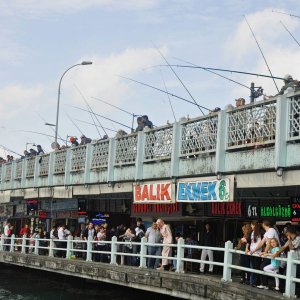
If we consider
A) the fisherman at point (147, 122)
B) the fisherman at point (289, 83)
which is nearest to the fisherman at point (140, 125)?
the fisherman at point (147, 122)

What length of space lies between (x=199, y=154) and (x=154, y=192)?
2.40 metres

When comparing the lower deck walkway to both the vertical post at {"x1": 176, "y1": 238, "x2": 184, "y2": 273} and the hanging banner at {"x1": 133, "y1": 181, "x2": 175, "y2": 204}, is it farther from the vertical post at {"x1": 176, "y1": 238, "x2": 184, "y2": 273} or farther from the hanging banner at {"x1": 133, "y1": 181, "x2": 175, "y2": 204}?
the hanging banner at {"x1": 133, "y1": 181, "x2": 175, "y2": 204}

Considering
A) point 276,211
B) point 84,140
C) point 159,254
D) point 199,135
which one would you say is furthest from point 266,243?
point 84,140

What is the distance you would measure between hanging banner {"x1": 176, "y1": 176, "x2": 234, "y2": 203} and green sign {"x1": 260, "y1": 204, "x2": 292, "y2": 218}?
2722 millimetres

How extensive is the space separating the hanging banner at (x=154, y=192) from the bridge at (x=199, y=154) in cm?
19

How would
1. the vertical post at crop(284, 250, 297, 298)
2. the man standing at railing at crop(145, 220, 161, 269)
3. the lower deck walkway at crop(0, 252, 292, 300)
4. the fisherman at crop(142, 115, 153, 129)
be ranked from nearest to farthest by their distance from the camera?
the vertical post at crop(284, 250, 297, 298)
the lower deck walkway at crop(0, 252, 292, 300)
the man standing at railing at crop(145, 220, 161, 269)
the fisherman at crop(142, 115, 153, 129)

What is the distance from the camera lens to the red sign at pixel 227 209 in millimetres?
17675

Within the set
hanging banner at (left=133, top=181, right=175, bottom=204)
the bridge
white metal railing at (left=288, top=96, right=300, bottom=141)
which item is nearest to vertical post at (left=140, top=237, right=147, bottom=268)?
hanging banner at (left=133, top=181, right=175, bottom=204)

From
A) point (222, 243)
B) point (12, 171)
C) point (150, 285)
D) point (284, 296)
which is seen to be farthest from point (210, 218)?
point (12, 171)

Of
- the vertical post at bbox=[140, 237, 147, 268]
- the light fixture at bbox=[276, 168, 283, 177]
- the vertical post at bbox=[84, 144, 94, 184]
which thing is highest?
the vertical post at bbox=[84, 144, 94, 184]

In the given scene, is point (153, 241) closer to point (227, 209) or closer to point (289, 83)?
point (227, 209)

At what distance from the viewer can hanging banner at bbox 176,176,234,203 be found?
14.0m

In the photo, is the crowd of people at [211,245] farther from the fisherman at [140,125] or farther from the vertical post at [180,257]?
the fisherman at [140,125]

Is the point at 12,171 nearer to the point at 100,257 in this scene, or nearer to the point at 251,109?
the point at 100,257
